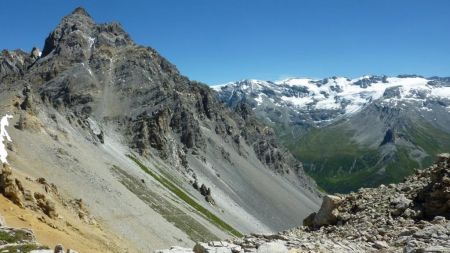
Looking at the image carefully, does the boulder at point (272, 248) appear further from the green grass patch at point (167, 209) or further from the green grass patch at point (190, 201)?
the green grass patch at point (190, 201)

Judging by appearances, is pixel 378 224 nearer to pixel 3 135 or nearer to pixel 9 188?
pixel 9 188

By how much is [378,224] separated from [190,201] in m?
118

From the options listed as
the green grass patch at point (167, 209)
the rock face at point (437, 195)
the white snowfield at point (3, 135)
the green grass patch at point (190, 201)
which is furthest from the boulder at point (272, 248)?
the green grass patch at point (190, 201)

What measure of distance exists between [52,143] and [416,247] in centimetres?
8850

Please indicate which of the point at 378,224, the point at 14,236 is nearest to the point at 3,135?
the point at 14,236

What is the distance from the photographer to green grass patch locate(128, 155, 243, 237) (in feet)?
461

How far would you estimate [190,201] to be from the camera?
14438 centimetres

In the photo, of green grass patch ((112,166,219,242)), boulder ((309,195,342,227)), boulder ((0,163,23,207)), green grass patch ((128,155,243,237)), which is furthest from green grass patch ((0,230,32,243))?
green grass patch ((128,155,243,237))

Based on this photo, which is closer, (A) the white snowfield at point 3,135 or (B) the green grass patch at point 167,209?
(A) the white snowfield at point 3,135

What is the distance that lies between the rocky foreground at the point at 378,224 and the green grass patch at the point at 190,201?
343 ft

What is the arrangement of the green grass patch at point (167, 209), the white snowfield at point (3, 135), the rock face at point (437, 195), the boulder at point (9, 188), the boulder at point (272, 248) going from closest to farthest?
the boulder at point (272, 248)
the rock face at point (437, 195)
the boulder at point (9, 188)
the white snowfield at point (3, 135)
the green grass patch at point (167, 209)

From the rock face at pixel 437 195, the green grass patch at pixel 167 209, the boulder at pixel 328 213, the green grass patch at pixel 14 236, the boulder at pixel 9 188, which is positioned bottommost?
the green grass patch at pixel 167 209

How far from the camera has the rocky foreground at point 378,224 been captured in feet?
78.3

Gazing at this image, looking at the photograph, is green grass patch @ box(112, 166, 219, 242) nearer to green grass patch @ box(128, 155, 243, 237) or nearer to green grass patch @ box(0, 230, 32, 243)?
green grass patch @ box(128, 155, 243, 237)
